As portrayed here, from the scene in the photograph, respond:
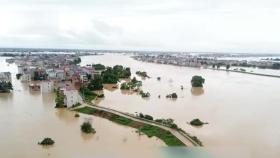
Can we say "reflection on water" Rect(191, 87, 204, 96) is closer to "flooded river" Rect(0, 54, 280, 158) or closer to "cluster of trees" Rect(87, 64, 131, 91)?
"flooded river" Rect(0, 54, 280, 158)

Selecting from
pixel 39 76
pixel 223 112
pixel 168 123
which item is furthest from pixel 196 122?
pixel 39 76

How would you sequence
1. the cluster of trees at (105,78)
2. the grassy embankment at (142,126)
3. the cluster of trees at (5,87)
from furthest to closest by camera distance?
1. the cluster of trees at (105,78)
2. the cluster of trees at (5,87)
3. the grassy embankment at (142,126)

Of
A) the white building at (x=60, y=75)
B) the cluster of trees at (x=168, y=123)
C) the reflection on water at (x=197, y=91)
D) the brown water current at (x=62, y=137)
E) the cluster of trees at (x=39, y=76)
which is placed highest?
the white building at (x=60, y=75)

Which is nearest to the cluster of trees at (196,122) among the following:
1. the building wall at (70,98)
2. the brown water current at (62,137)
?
the brown water current at (62,137)

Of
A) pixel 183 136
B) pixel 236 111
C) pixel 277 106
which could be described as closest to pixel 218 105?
pixel 236 111

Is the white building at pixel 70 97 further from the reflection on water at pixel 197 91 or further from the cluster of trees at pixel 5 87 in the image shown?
the reflection on water at pixel 197 91

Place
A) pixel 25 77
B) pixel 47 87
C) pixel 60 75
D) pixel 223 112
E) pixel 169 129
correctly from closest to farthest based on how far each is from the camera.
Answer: pixel 169 129, pixel 223 112, pixel 47 87, pixel 60 75, pixel 25 77

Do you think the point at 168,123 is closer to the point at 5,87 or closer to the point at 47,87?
the point at 47,87

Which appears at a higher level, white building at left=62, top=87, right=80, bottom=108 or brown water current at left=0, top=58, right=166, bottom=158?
white building at left=62, top=87, right=80, bottom=108

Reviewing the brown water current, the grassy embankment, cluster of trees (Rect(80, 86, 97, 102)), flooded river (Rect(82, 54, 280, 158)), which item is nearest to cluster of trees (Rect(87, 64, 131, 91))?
flooded river (Rect(82, 54, 280, 158))
